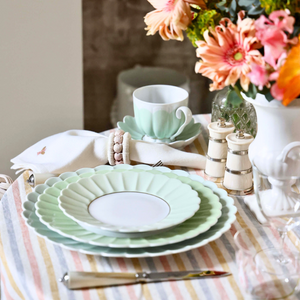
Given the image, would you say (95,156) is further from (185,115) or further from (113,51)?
(113,51)

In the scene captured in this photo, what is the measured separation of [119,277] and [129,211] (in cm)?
15

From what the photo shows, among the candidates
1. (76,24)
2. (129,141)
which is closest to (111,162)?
(129,141)

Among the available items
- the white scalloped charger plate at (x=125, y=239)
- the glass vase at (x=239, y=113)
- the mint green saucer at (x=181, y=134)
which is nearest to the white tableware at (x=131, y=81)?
the mint green saucer at (x=181, y=134)

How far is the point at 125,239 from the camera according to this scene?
2.18ft

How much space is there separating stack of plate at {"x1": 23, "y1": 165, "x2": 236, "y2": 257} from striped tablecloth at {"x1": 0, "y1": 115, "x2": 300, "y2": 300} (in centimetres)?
2

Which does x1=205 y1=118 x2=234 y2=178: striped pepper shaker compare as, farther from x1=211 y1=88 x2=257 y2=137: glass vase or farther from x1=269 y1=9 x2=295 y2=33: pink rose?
x1=269 y1=9 x2=295 y2=33: pink rose

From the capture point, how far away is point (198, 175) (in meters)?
0.95

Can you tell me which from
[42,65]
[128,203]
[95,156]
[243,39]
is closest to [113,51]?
[42,65]

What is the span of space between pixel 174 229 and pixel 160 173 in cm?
20

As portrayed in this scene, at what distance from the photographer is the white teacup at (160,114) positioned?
1011 mm

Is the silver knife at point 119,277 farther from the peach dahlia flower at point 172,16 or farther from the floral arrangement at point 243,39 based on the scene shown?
the peach dahlia flower at point 172,16

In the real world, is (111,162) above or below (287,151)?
below

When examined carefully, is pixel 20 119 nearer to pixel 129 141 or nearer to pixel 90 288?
pixel 129 141

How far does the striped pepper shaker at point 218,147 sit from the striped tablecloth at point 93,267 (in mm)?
169
